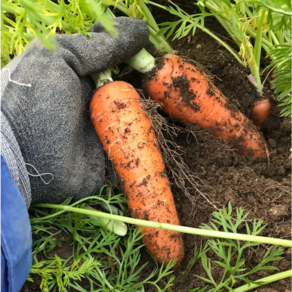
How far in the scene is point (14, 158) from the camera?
2.98ft

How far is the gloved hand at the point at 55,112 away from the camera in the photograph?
0.97m

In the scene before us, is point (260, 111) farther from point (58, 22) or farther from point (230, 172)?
point (58, 22)

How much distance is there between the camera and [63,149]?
1048 mm

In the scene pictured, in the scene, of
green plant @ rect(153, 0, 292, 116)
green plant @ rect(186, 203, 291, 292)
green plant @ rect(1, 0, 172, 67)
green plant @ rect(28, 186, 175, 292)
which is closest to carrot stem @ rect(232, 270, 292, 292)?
green plant @ rect(186, 203, 291, 292)

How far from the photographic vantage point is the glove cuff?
0.88m

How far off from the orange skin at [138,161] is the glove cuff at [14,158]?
290 mm

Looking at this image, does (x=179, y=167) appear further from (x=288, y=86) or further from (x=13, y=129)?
(x=13, y=129)

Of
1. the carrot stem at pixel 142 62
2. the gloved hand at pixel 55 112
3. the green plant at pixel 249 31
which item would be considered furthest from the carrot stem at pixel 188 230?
the carrot stem at pixel 142 62

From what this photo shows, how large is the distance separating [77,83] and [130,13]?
1.13 feet

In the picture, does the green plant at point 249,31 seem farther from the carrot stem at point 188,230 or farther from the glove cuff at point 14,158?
the glove cuff at point 14,158

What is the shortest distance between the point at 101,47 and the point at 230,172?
58cm

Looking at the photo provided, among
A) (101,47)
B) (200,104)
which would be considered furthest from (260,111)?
(101,47)

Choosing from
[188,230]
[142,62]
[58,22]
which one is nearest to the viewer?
[58,22]

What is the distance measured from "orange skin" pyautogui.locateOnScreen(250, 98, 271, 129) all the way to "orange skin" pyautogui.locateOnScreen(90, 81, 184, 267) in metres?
0.44
